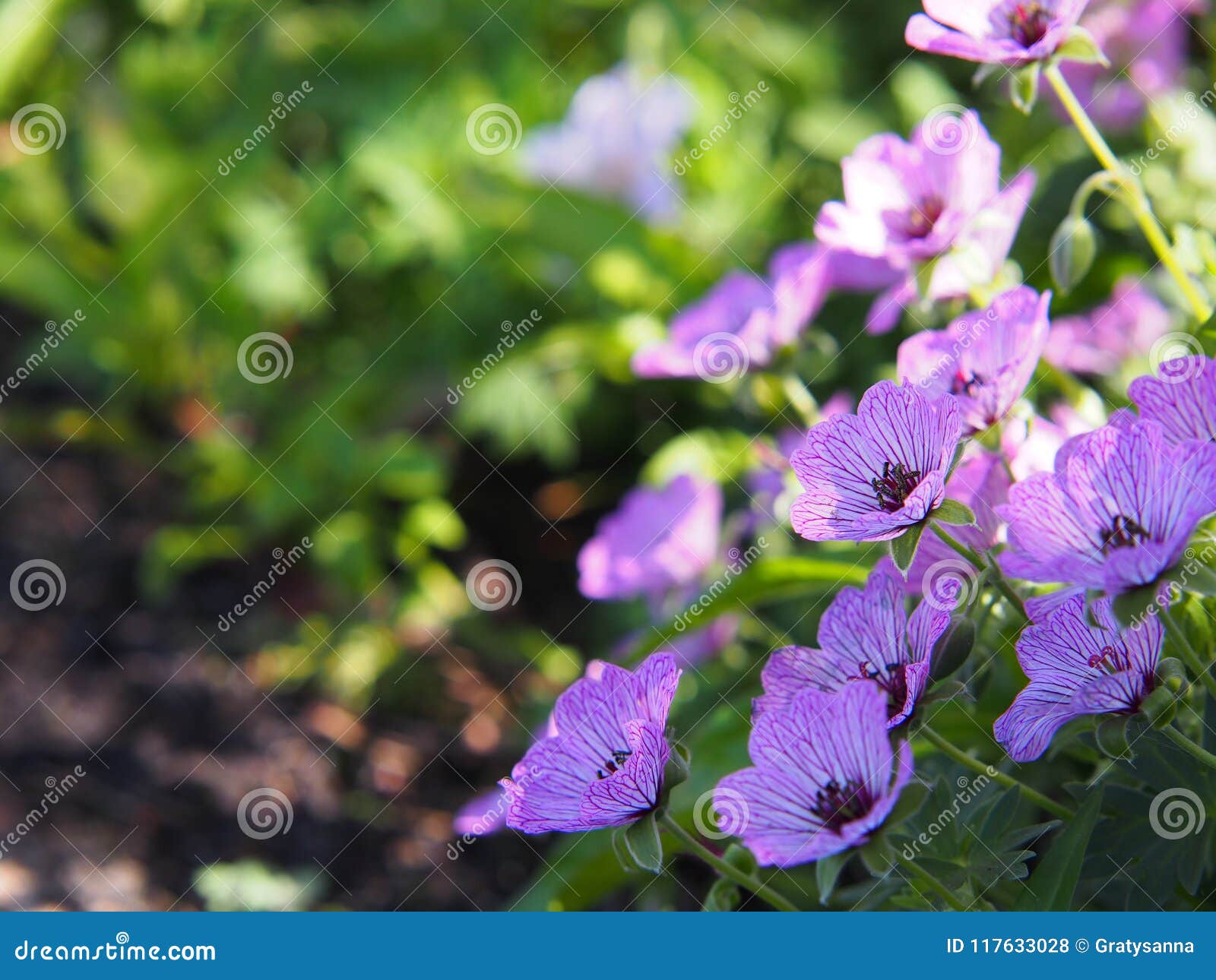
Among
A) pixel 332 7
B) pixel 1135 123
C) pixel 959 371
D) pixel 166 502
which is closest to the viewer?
pixel 959 371

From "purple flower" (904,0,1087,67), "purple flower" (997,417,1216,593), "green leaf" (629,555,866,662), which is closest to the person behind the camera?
"purple flower" (997,417,1216,593)

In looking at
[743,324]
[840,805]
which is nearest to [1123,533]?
[840,805]

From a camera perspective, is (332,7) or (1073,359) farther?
(332,7)

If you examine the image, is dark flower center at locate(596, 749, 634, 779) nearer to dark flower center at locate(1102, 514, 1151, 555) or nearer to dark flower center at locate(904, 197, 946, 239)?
dark flower center at locate(1102, 514, 1151, 555)

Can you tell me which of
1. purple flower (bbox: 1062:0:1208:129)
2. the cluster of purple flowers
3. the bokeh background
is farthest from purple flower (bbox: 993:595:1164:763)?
purple flower (bbox: 1062:0:1208:129)

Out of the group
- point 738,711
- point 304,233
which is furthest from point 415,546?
point 738,711
